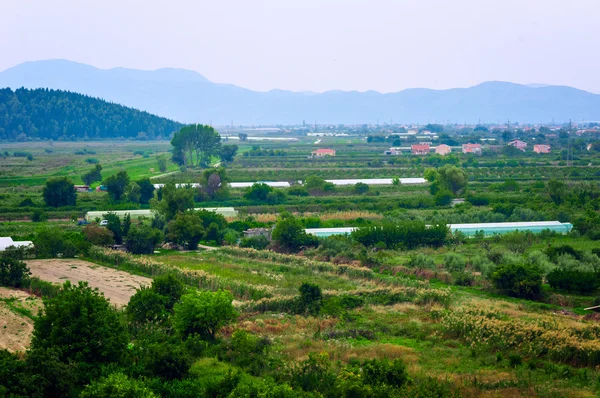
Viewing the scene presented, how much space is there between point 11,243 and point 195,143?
4181cm

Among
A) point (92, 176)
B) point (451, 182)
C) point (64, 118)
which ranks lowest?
point (451, 182)

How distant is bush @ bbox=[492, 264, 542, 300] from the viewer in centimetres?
2149

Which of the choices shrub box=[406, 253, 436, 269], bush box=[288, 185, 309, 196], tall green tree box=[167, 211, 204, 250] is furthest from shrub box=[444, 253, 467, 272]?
bush box=[288, 185, 309, 196]

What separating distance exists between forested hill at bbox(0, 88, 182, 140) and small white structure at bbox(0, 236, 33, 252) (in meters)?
87.9

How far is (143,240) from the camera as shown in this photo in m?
29.8

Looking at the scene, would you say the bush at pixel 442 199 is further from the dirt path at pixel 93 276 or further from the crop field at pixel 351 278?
the dirt path at pixel 93 276

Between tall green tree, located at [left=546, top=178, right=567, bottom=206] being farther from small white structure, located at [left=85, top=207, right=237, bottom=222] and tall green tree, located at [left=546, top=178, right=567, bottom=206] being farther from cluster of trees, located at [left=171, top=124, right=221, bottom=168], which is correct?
cluster of trees, located at [left=171, top=124, right=221, bottom=168]

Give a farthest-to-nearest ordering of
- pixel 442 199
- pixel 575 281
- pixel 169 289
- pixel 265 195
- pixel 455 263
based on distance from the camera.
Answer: pixel 265 195 < pixel 442 199 < pixel 455 263 < pixel 575 281 < pixel 169 289

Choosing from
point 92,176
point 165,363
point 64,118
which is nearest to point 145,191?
point 92,176

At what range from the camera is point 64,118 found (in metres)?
118

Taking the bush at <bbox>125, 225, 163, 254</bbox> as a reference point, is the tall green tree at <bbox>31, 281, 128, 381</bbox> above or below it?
above

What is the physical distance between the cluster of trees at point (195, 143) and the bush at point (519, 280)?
50.7 m

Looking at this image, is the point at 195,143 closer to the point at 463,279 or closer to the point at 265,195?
the point at 265,195

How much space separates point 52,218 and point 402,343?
2854 centimetres
